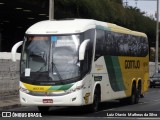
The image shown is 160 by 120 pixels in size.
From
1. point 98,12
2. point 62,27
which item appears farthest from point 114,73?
point 98,12

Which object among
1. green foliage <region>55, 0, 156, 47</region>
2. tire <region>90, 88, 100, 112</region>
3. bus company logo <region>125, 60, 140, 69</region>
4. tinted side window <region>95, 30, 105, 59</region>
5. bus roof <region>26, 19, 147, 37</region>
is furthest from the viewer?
green foliage <region>55, 0, 156, 47</region>

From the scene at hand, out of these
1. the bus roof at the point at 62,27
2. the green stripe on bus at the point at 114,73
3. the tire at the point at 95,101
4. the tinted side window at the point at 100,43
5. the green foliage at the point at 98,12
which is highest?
the green foliage at the point at 98,12

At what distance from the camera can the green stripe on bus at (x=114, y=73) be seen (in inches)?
900

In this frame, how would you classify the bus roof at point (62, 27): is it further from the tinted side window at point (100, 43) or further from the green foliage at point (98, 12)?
the green foliage at point (98, 12)

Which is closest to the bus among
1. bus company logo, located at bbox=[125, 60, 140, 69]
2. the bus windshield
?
the bus windshield

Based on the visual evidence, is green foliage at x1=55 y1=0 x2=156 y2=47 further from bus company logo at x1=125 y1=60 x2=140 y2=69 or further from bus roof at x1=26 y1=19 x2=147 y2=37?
bus roof at x1=26 y1=19 x2=147 y2=37

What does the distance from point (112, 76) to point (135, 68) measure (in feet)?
13.0

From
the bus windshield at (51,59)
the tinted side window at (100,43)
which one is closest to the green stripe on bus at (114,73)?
the tinted side window at (100,43)

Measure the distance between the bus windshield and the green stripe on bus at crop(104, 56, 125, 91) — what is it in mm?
3099

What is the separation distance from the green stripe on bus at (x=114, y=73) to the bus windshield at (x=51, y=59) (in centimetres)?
310

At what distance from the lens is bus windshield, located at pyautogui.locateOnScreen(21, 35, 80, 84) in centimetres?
1928

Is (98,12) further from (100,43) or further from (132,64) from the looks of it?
(100,43)

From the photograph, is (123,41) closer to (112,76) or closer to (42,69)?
(112,76)

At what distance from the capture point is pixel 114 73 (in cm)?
2361
